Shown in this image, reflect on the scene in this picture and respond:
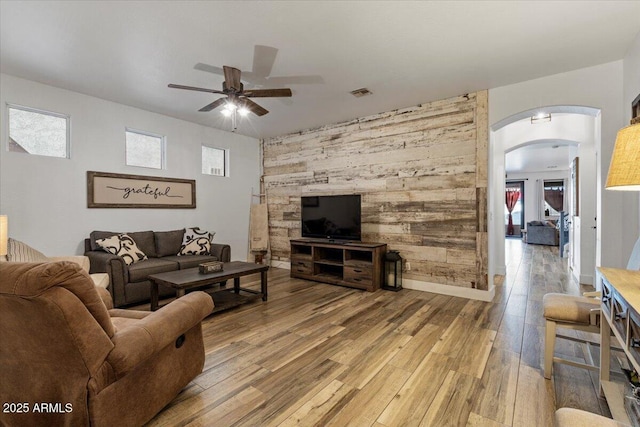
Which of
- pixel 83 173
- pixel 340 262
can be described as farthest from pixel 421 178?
pixel 83 173

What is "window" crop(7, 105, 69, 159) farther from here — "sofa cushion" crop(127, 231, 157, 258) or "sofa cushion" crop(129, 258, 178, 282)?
"sofa cushion" crop(129, 258, 178, 282)

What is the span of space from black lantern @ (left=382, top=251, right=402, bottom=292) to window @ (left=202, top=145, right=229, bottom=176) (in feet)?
11.5

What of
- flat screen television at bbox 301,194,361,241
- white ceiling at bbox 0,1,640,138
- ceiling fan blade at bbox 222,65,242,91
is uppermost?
white ceiling at bbox 0,1,640,138

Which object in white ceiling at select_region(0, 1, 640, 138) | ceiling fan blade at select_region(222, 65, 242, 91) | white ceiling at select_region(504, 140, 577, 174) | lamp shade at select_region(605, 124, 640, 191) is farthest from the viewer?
white ceiling at select_region(504, 140, 577, 174)

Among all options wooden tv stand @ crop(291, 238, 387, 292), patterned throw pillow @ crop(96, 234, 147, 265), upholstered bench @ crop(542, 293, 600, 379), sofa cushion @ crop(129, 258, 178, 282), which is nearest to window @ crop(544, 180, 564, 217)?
wooden tv stand @ crop(291, 238, 387, 292)

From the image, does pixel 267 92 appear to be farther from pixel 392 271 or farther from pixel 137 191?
pixel 392 271

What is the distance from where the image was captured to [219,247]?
4664 mm

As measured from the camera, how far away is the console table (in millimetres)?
1223

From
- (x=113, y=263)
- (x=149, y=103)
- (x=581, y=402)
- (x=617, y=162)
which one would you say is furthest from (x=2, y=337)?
(x=149, y=103)

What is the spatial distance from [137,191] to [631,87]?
600 centimetres

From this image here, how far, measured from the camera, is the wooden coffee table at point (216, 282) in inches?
119

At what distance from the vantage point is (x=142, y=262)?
3.91 m

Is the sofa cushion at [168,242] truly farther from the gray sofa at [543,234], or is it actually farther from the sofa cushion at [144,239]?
the gray sofa at [543,234]

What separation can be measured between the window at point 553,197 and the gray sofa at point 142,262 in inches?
493
